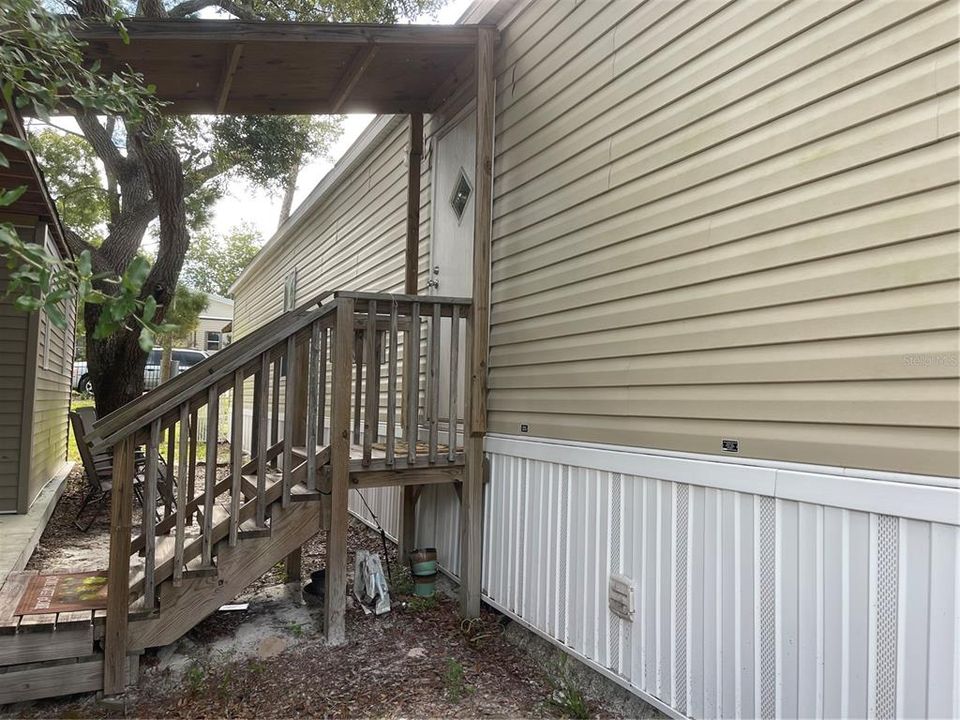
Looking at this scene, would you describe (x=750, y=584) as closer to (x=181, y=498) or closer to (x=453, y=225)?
(x=181, y=498)

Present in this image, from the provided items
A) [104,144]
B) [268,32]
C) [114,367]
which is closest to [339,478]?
[268,32]

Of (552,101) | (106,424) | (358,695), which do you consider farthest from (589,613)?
(552,101)

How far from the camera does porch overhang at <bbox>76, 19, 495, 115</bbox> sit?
378cm

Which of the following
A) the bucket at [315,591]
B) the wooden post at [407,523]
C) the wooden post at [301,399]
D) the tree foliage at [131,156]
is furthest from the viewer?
the wooden post at [407,523]

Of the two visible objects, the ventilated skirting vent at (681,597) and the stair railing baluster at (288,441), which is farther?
the stair railing baluster at (288,441)

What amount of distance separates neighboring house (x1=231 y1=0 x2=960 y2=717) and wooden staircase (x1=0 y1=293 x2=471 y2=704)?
677 mm

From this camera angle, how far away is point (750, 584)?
2332mm

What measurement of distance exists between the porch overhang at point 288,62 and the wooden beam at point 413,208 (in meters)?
0.31

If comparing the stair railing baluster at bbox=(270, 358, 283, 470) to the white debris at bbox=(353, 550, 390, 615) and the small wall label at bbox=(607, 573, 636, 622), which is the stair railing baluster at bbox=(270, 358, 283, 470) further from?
the small wall label at bbox=(607, 573, 636, 622)

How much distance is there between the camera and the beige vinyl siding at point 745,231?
6.18 ft

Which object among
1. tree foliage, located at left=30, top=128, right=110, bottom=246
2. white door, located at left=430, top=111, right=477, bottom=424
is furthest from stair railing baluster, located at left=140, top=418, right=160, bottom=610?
tree foliage, located at left=30, top=128, right=110, bottom=246

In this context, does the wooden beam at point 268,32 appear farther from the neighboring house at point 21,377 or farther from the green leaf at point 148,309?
the green leaf at point 148,309

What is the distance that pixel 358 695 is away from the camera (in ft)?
10.1

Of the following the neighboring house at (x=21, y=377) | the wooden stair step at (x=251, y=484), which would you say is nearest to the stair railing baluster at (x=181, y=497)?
the wooden stair step at (x=251, y=484)
